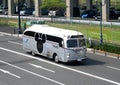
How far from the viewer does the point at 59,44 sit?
33312mm

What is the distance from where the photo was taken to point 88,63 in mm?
34062

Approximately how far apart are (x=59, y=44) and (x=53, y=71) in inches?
138

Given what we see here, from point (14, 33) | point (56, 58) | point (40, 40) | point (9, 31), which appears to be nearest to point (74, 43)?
point (56, 58)

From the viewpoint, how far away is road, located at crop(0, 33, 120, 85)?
89.0 ft

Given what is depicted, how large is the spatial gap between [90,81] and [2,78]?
6.19m

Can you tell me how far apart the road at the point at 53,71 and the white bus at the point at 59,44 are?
0.67 meters

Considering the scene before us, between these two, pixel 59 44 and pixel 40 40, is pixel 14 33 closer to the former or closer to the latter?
pixel 40 40

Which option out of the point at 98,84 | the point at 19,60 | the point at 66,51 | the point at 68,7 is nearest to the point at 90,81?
the point at 98,84

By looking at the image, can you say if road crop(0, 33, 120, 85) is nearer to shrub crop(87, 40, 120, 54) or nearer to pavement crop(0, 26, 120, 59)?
pavement crop(0, 26, 120, 59)

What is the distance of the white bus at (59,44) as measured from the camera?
32.7 meters

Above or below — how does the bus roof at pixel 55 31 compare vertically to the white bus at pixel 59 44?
above

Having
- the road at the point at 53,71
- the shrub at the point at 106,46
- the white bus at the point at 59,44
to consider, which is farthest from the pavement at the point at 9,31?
the white bus at the point at 59,44

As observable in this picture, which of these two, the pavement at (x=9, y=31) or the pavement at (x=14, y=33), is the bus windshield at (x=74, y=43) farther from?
the pavement at (x=9, y=31)

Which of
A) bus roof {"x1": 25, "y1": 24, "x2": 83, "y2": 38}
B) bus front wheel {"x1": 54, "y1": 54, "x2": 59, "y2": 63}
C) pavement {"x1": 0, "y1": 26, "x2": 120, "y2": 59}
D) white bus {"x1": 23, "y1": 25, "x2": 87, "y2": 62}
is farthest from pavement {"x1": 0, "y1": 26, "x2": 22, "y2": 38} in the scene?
bus front wheel {"x1": 54, "y1": 54, "x2": 59, "y2": 63}
